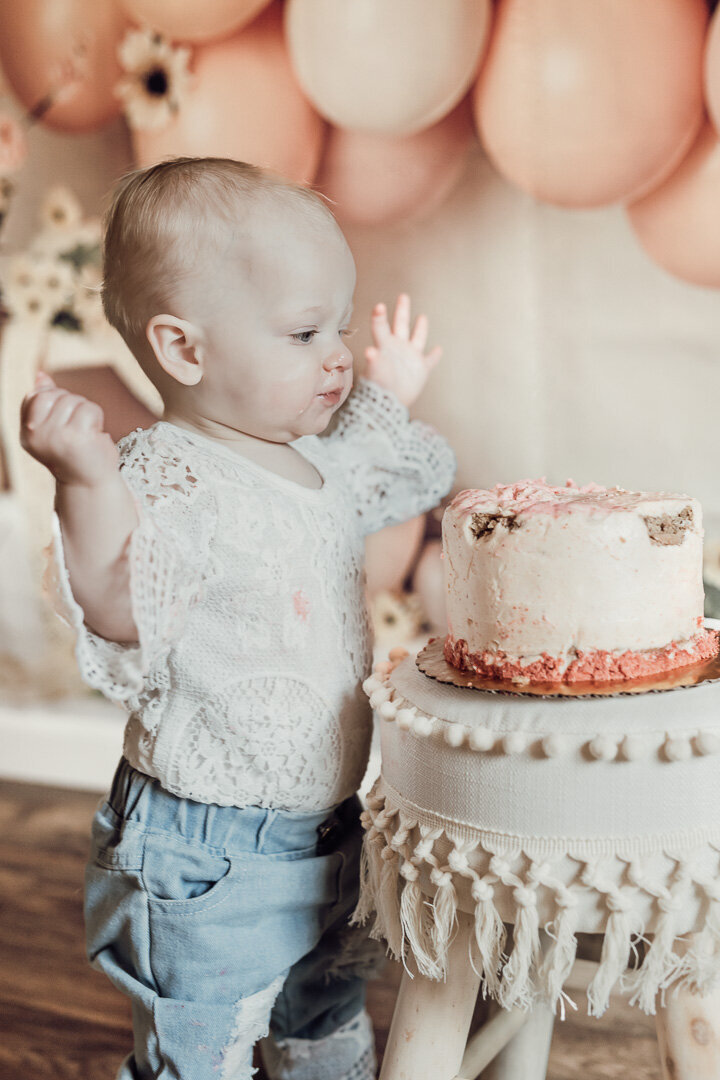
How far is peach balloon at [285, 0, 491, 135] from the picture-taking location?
1479 mm

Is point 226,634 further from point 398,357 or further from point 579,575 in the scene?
point 398,357

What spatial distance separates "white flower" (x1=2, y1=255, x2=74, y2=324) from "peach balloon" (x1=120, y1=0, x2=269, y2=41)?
484mm

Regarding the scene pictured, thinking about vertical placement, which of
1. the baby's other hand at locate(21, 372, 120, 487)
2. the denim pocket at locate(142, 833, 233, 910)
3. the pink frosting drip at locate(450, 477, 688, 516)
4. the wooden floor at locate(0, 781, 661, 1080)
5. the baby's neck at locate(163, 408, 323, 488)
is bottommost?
the wooden floor at locate(0, 781, 661, 1080)

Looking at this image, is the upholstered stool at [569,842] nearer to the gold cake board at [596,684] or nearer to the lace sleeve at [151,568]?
the gold cake board at [596,684]

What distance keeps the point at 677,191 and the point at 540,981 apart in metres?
1.19

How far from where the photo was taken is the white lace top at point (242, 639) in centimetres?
74

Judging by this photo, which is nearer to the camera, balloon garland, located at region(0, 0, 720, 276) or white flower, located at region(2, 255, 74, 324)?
balloon garland, located at region(0, 0, 720, 276)

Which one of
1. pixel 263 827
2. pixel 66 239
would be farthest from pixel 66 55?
pixel 263 827

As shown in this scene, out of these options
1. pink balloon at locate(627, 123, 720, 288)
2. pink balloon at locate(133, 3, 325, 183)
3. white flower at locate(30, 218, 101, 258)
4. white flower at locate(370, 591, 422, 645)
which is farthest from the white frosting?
white flower at locate(30, 218, 101, 258)

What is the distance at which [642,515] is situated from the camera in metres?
0.69

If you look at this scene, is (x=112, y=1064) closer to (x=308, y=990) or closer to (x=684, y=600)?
(x=308, y=990)

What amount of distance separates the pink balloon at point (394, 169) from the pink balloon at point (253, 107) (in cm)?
5

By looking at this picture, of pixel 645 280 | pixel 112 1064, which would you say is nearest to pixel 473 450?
pixel 645 280

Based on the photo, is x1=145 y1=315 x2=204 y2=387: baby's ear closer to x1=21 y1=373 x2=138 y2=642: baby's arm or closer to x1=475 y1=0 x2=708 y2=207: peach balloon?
x1=21 y1=373 x2=138 y2=642: baby's arm
